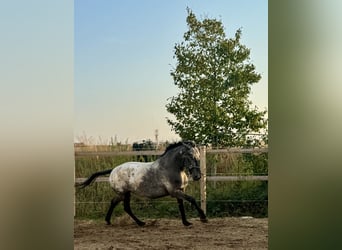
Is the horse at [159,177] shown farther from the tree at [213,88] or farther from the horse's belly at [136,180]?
the tree at [213,88]

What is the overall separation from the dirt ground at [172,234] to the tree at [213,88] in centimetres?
65

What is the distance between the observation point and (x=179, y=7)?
11.0 ft

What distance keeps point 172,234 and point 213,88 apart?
1.18 meters

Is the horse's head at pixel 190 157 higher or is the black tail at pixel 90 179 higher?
the horse's head at pixel 190 157

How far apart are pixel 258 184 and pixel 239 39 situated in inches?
45.0

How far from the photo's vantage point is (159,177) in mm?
3369

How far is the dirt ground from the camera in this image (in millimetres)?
3232

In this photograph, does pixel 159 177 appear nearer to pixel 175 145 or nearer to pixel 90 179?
pixel 175 145

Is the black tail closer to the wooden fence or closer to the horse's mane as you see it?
the wooden fence

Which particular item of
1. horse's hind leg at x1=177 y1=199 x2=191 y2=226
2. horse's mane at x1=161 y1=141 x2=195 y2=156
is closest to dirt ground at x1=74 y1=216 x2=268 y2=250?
horse's hind leg at x1=177 y1=199 x2=191 y2=226

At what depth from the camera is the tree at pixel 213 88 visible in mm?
3449

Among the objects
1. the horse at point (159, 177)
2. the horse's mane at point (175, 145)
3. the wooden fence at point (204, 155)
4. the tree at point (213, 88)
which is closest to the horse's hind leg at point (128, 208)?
the horse at point (159, 177)
